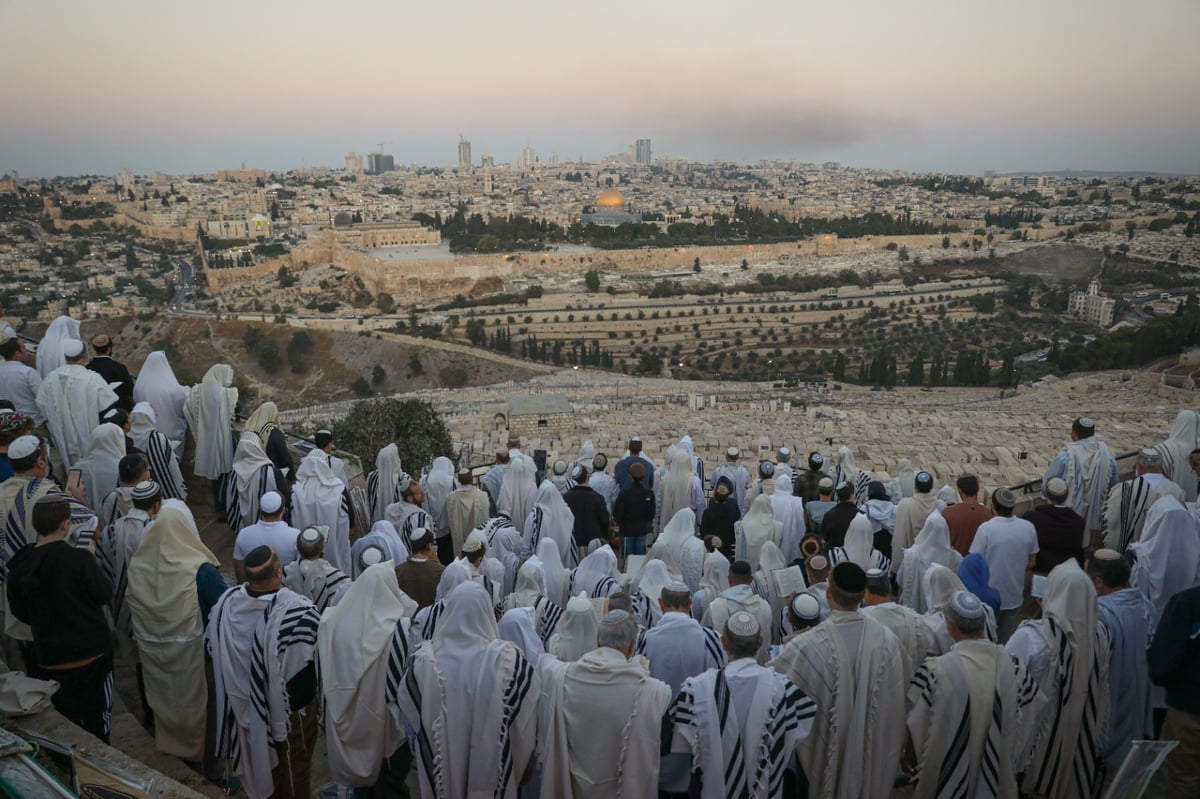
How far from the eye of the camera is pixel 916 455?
8461 mm

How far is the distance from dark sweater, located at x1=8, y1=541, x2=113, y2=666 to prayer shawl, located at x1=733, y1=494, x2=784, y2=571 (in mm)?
2273

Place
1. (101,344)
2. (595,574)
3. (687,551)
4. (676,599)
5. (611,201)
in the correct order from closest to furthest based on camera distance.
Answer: (676,599)
(595,574)
(687,551)
(101,344)
(611,201)

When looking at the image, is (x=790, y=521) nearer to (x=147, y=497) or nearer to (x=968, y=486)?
(x=968, y=486)

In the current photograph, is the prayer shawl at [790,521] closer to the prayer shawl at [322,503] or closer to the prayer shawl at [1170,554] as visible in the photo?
the prayer shawl at [1170,554]

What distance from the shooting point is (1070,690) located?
2.10 meters

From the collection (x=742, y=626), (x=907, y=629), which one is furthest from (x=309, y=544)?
(x=907, y=629)

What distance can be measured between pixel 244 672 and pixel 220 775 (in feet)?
→ 2.03

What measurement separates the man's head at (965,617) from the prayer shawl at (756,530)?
1.39m

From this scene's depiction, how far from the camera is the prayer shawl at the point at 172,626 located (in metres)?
2.20

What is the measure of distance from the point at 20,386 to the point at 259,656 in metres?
2.53

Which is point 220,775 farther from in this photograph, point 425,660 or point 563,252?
point 563,252

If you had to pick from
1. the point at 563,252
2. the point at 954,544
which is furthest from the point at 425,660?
the point at 563,252

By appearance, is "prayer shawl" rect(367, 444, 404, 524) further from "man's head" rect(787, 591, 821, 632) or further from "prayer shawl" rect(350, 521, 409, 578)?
"man's head" rect(787, 591, 821, 632)

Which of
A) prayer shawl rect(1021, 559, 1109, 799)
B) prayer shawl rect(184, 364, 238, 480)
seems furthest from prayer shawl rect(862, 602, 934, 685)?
prayer shawl rect(184, 364, 238, 480)
